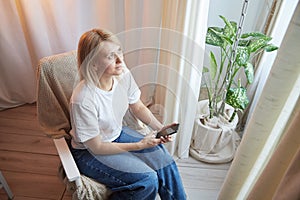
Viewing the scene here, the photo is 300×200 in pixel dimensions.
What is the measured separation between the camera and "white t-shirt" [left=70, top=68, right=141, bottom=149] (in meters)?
0.87

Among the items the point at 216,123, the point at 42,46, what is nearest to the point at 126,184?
the point at 216,123

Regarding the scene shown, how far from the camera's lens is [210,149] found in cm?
151

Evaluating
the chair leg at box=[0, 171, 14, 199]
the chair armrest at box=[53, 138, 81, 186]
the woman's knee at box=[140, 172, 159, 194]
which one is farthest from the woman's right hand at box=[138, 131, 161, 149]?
the chair leg at box=[0, 171, 14, 199]

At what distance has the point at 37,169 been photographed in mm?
1465

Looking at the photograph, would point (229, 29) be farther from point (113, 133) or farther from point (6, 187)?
point (6, 187)

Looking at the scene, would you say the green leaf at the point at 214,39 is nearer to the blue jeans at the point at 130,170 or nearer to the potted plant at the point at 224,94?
the potted plant at the point at 224,94

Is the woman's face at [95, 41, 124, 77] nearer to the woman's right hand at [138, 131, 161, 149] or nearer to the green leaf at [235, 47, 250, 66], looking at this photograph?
the woman's right hand at [138, 131, 161, 149]

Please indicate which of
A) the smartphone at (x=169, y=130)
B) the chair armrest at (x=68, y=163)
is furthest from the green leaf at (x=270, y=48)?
the chair armrest at (x=68, y=163)

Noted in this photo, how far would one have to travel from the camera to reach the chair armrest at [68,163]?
82 centimetres

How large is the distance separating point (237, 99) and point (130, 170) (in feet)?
2.20

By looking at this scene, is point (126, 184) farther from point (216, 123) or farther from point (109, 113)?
point (216, 123)

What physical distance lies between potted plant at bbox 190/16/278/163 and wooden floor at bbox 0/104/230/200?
11 cm

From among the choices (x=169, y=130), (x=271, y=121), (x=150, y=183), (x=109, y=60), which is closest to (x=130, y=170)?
(x=150, y=183)

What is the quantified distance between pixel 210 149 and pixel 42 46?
128cm
